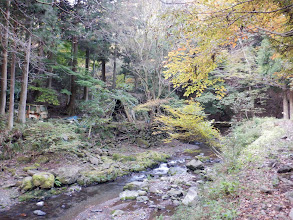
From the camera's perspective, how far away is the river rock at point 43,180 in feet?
17.6

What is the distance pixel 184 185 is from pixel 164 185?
2.18ft

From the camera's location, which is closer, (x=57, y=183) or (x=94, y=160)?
(x=57, y=183)

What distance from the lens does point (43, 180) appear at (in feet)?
18.0

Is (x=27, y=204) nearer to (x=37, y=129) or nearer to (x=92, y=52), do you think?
(x=37, y=129)

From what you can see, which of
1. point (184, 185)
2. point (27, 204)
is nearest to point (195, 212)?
point (184, 185)

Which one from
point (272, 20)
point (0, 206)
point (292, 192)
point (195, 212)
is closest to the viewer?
point (292, 192)

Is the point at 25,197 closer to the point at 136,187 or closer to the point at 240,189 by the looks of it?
the point at 136,187

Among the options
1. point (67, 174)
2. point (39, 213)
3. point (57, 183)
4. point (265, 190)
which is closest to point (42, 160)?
point (67, 174)

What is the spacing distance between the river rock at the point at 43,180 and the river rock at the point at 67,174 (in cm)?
31

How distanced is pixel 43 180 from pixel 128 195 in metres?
2.63

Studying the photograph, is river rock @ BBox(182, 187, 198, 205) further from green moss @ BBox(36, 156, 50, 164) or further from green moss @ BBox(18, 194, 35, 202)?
green moss @ BBox(36, 156, 50, 164)

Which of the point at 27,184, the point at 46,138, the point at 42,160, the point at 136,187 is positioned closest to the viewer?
the point at 27,184

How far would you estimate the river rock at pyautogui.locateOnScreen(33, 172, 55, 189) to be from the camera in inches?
212

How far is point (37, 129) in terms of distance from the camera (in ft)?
24.3
